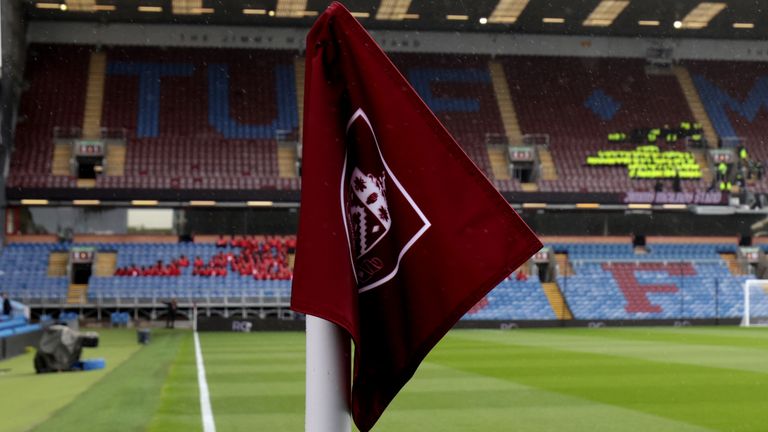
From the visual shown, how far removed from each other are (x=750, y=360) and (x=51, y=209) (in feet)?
111

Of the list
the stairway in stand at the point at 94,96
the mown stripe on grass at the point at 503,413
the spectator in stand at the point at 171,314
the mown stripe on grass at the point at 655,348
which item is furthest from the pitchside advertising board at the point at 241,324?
the mown stripe on grass at the point at 503,413

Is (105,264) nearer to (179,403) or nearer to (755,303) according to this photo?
(755,303)

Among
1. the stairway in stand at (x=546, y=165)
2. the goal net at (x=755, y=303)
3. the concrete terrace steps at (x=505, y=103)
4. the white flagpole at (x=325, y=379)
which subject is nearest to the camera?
the white flagpole at (x=325, y=379)

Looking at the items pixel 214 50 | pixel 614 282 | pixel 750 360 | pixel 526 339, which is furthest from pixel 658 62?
pixel 750 360

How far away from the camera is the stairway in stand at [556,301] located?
41.8 metres

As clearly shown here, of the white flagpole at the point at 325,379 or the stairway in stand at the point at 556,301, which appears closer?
the white flagpole at the point at 325,379

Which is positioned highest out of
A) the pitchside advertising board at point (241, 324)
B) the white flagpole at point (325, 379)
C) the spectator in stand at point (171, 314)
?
the spectator in stand at point (171, 314)

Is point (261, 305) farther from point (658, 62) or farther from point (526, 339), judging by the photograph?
point (658, 62)

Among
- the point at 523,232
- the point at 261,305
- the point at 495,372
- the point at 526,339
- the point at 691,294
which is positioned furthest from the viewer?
the point at 691,294

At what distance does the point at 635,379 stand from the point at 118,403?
7.29m

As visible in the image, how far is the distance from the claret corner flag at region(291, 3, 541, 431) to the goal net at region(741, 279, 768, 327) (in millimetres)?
36271

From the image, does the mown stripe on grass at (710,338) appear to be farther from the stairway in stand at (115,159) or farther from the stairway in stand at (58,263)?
the stairway in stand at (115,159)

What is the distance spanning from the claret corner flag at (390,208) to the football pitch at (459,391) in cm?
706

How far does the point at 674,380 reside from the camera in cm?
1475
